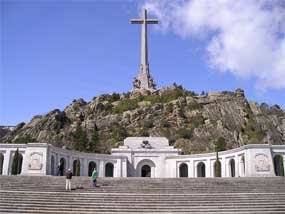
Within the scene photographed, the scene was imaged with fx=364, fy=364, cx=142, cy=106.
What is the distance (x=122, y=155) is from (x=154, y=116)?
119ft

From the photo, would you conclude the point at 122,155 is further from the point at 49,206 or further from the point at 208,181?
the point at 49,206

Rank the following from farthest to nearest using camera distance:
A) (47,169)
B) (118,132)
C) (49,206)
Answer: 1. (118,132)
2. (47,169)
3. (49,206)

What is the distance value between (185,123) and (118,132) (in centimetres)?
1581

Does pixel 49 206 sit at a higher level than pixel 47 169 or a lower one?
lower

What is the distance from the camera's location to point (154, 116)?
82.0 m

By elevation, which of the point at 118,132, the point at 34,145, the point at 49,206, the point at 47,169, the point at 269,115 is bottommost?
the point at 49,206

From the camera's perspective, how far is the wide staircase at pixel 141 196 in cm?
2045

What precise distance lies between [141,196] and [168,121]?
58787mm

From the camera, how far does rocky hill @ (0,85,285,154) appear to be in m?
74.2

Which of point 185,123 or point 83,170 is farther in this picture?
point 185,123

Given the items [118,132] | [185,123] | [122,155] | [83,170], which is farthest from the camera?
[185,123]

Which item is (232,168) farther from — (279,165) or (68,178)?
(68,178)

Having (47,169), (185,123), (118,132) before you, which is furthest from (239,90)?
(47,169)

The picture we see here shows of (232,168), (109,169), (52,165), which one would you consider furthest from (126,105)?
(52,165)
